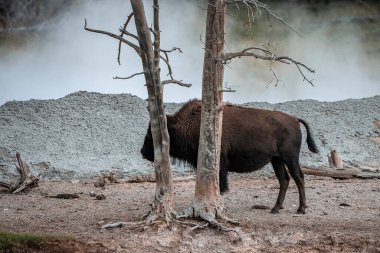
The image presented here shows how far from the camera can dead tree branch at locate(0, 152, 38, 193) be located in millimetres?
14677

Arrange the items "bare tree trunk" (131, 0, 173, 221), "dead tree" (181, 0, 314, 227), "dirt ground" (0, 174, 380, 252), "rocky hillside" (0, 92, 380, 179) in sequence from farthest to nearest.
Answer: "rocky hillside" (0, 92, 380, 179), "dead tree" (181, 0, 314, 227), "bare tree trunk" (131, 0, 173, 221), "dirt ground" (0, 174, 380, 252)

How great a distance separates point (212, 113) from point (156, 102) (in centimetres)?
85

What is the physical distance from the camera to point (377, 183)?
643 inches

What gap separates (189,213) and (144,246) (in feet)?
3.65

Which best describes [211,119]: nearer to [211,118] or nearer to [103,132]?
[211,118]

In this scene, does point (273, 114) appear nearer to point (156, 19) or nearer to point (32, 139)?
point (156, 19)

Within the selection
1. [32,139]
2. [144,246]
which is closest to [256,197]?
[144,246]

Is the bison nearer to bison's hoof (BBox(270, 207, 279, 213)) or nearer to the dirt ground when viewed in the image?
bison's hoof (BBox(270, 207, 279, 213))

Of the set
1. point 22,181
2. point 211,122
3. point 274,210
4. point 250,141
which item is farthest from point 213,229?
point 22,181

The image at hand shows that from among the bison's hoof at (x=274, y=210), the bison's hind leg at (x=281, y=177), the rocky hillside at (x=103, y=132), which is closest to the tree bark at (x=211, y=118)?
the bison's hoof at (x=274, y=210)

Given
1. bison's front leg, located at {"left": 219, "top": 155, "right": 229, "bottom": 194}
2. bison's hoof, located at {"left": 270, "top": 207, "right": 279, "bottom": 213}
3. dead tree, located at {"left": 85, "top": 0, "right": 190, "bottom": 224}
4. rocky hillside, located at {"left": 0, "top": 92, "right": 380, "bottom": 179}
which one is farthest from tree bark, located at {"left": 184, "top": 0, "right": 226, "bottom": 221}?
rocky hillside, located at {"left": 0, "top": 92, "right": 380, "bottom": 179}

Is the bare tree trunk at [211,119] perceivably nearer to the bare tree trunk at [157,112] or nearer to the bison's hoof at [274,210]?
the bare tree trunk at [157,112]

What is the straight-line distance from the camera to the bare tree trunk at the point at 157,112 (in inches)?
436

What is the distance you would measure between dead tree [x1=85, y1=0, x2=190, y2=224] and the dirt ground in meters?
0.41
